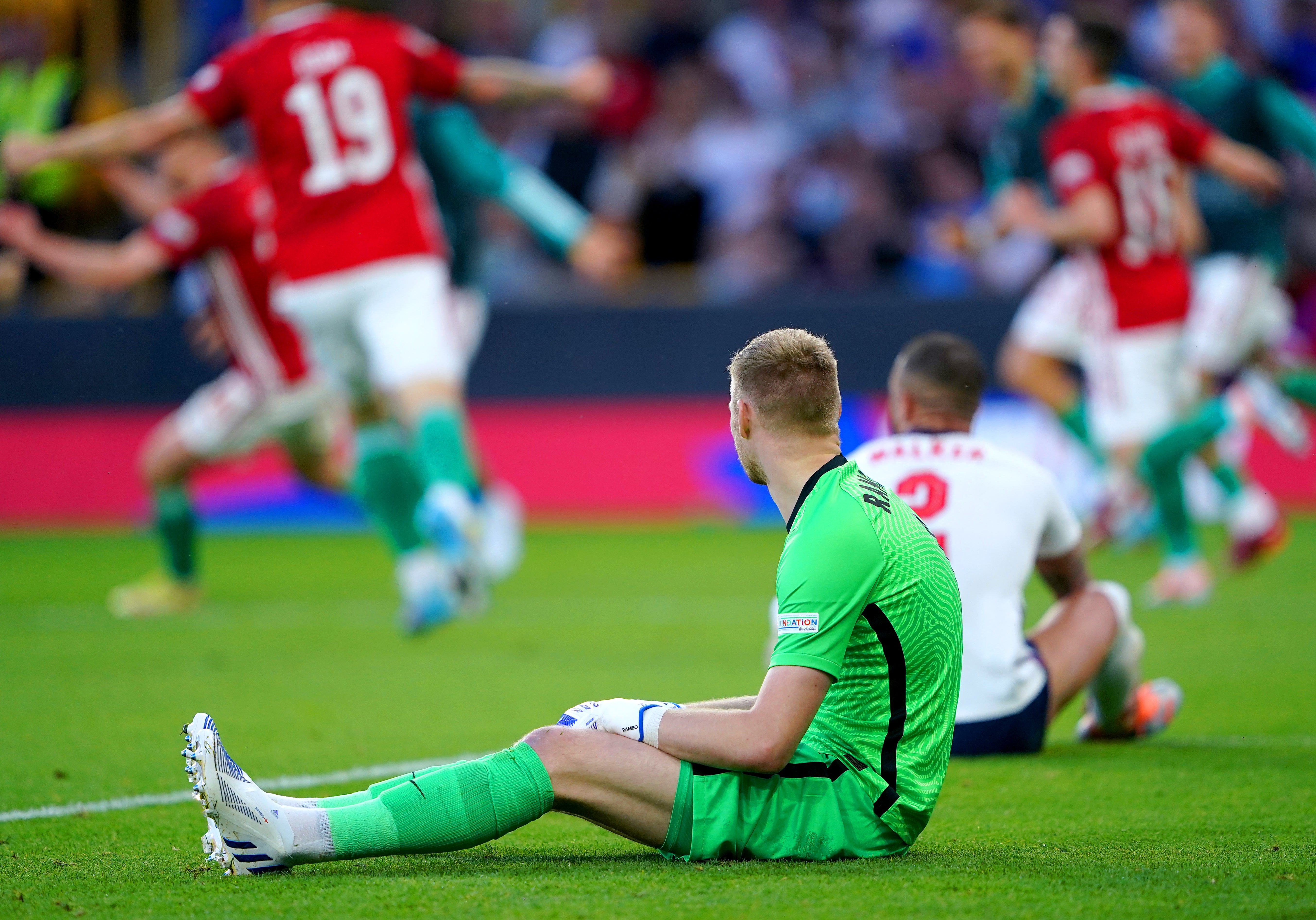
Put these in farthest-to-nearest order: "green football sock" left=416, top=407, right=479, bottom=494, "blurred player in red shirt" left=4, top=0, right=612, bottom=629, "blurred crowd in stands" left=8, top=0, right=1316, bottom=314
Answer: "blurred crowd in stands" left=8, top=0, right=1316, bottom=314 → "blurred player in red shirt" left=4, top=0, right=612, bottom=629 → "green football sock" left=416, top=407, right=479, bottom=494

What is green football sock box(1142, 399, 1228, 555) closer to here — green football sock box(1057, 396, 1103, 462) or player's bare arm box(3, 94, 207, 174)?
green football sock box(1057, 396, 1103, 462)

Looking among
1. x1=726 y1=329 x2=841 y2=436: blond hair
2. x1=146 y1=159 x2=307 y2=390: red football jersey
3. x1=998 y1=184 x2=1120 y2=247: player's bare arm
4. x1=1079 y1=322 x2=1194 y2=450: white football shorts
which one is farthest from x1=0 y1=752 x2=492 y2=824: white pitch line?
x1=1079 y1=322 x2=1194 y2=450: white football shorts

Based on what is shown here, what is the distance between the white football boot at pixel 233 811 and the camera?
2.90 meters

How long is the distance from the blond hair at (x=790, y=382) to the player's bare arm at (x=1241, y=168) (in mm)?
6153

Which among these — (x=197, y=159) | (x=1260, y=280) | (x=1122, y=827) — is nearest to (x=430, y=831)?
(x=1122, y=827)

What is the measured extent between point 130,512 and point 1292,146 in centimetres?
957

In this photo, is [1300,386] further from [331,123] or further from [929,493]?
[929,493]

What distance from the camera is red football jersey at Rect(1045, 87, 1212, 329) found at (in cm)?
859

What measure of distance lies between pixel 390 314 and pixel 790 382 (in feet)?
13.8

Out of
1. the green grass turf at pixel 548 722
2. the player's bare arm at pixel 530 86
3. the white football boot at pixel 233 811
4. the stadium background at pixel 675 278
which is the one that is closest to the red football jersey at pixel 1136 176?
the green grass turf at pixel 548 722

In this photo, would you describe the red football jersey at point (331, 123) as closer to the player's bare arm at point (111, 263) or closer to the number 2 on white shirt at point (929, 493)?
the player's bare arm at point (111, 263)

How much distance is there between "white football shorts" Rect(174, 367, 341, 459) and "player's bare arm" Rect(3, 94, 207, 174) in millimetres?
2040

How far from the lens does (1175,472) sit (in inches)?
333

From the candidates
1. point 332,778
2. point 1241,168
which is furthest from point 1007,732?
point 1241,168
